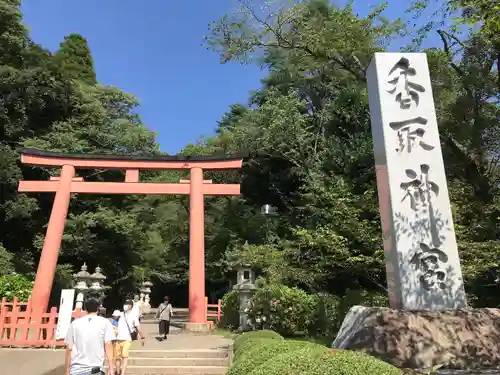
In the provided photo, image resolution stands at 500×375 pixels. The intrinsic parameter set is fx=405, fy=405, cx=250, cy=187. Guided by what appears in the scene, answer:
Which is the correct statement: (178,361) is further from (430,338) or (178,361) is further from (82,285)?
(430,338)

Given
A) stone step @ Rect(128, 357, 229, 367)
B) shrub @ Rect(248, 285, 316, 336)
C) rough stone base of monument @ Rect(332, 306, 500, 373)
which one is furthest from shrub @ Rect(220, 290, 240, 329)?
rough stone base of monument @ Rect(332, 306, 500, 373)

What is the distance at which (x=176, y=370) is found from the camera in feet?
25.5

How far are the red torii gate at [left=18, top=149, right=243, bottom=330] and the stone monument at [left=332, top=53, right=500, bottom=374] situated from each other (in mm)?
9066

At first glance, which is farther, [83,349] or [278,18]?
[278,18]

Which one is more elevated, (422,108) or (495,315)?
(422,108)

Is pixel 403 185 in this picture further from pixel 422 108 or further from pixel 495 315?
pixel 495 315

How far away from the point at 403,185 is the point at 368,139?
9899mm

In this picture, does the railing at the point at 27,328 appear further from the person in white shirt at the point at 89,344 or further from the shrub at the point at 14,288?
the person in white shirt at the point at 89,344

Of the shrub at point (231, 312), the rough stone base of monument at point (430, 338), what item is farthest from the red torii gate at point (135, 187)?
the rough stone base of monument at point (430, 338)

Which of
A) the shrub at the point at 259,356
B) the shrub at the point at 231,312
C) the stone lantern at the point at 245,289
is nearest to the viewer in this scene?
the shrub at the point at 259,356

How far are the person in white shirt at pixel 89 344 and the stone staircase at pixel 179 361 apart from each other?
14.5ft

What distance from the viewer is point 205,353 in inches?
333

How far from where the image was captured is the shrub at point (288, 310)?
1159 cm

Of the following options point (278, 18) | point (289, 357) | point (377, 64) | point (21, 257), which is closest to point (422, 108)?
point (377, 64)
